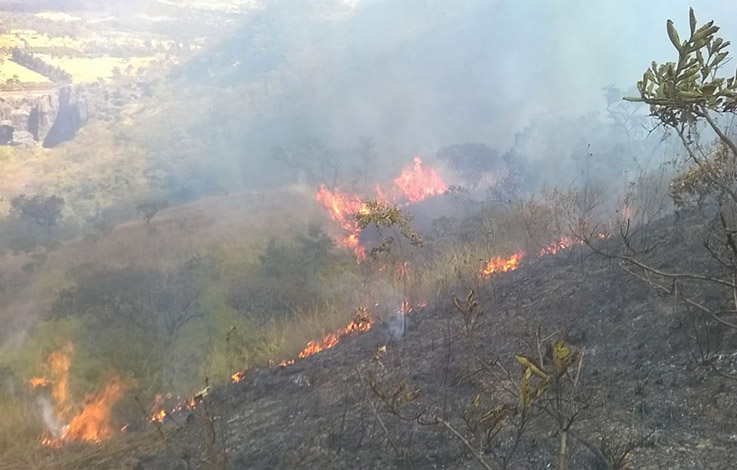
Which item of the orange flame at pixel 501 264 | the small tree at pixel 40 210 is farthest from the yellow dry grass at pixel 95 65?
the orange flame at pixel 501 264

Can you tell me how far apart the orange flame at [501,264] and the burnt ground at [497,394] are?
2.05 feet

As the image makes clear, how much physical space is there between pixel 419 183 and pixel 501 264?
753 inches

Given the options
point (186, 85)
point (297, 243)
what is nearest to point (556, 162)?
point (297, 243)

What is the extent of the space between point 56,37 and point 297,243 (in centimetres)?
3747

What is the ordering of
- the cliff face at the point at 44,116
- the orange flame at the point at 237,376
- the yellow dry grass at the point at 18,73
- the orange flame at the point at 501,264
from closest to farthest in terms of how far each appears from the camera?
the orange flame at the point at 237,376 → the orange flame at the point at 501,264 → the cliff face at the point at 44,116 → the yellow dry grass at the point at 18,73

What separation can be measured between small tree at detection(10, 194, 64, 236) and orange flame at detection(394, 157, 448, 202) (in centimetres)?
1656

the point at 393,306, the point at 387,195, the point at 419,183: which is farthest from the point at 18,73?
the point at 393,306

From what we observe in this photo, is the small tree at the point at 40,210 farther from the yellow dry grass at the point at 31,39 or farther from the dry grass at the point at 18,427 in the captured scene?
the yellow dry grass at the point at 31,39

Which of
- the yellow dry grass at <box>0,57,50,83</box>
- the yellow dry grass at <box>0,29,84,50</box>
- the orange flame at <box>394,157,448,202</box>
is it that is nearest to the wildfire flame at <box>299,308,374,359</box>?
the orange flame at <box>394,157,448,202</box>

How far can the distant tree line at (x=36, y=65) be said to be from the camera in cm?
4059

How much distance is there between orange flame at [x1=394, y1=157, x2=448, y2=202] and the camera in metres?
29.0

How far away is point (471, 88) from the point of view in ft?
Result: 147

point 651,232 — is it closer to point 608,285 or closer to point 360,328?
point 608,285

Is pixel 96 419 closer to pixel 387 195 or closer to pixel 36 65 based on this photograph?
pixel 387 195
